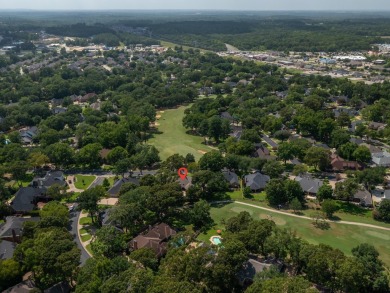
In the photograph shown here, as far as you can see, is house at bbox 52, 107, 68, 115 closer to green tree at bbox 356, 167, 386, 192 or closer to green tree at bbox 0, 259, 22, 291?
green tree at bbox 0, 259, 22, 291

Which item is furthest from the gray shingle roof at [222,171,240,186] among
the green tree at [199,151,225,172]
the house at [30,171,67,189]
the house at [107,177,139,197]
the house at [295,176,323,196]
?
the house at [30,171,67,189]

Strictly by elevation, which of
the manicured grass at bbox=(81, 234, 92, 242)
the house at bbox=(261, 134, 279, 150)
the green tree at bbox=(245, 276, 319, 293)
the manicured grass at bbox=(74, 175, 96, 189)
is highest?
the green tree at bbox=(245, 276, 319, 293)

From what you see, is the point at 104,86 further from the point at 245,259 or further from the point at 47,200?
the point at 245,259

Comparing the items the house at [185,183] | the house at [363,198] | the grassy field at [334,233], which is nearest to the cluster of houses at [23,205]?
the house at [185,183]

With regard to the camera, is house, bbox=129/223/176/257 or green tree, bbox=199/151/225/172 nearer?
house, bbox=129/223/176/257

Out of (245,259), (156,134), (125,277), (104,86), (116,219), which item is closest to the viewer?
(125,277)

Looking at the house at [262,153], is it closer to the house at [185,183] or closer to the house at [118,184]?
the house at [185,183]

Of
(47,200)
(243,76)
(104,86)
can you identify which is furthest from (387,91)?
(47,200)
